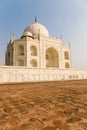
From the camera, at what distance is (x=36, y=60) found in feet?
81.1

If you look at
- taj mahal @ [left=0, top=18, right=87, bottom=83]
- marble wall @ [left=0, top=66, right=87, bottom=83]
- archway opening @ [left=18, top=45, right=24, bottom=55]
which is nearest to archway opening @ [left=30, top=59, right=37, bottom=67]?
taj mahal @ [left=0, top=18, right=87, bottom=83]

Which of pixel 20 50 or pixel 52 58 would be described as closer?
pixel 20 50

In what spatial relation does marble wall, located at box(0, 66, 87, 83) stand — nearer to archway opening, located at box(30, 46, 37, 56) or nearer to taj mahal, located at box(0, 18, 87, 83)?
taj mahal, located at box(0, 18, 87, 83)

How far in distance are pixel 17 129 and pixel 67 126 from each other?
601 mm

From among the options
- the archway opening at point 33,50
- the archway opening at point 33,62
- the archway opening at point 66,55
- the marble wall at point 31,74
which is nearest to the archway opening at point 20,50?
the archway opening at point 33,50

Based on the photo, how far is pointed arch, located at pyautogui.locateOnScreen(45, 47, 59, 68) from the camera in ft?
94.5

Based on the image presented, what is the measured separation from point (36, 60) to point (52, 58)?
6572 millimetres

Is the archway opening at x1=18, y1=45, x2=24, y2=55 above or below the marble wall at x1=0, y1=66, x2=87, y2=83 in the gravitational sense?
above

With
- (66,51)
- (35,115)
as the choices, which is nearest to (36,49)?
(66,51)

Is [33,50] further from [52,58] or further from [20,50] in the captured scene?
[52,58]

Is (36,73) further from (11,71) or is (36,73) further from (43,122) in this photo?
(43,122)

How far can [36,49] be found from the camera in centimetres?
2538

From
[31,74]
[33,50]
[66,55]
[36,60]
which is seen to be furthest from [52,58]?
[31,74]

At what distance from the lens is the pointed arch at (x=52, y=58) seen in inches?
1134
